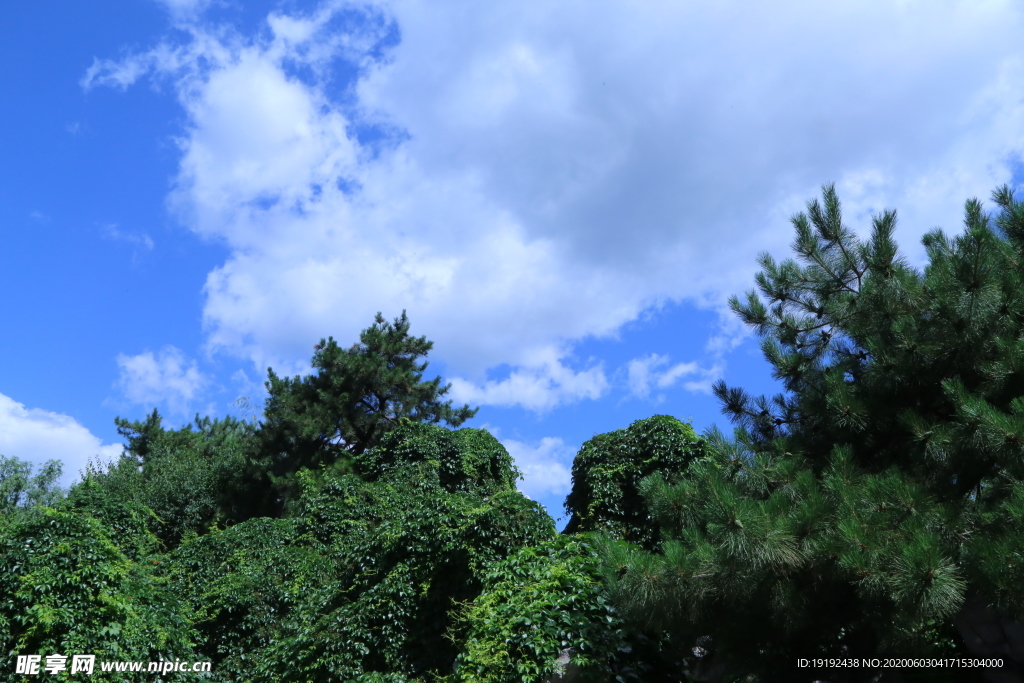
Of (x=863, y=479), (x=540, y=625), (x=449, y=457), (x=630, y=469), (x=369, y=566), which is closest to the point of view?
(x=863, y=479)

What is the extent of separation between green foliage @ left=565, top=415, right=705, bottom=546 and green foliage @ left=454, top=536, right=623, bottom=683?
4.38 metres

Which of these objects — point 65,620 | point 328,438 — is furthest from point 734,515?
point 328,438

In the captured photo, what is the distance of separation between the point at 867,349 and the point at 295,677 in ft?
22.3

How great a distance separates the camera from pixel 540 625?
6230mm

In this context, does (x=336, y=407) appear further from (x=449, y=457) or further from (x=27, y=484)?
(x=27, y=484)

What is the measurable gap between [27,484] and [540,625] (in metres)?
22.5

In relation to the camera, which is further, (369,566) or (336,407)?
(336,407)

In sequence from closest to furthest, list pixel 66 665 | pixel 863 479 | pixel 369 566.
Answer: pixel 863 479, pixel 66 665, pixel 369 566

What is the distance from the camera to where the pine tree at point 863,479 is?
436cm

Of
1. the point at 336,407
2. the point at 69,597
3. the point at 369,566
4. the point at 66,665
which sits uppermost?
the point at 336,407

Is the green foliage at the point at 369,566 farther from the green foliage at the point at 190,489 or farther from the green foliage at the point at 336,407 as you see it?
the green foliage at the point at 190,489

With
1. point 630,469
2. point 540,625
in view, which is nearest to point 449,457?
point 630,469

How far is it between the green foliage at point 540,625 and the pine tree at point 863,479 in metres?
0.49

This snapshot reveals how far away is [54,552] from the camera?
8.30 metres
